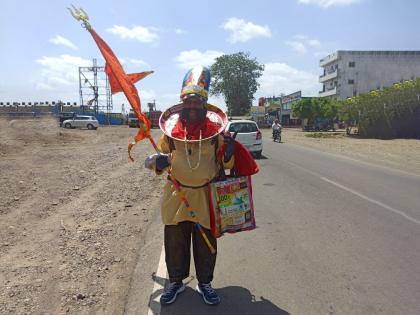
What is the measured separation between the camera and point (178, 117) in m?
4.15

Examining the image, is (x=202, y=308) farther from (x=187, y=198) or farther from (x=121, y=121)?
(x=121, y=121)

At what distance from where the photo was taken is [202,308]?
3902 mm

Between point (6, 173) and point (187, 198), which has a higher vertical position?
point (187, 198)

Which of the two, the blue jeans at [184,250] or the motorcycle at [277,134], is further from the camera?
the motorcycle at [277,134]

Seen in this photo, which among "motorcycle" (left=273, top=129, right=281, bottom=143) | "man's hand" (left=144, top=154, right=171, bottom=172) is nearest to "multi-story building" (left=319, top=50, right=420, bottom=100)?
"motorcycle" (left=273, top=129, right=281, bottom=143)

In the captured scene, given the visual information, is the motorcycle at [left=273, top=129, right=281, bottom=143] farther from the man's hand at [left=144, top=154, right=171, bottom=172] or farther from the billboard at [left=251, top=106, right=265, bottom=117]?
the billboard at [left=251, top=106, right=265, bottom=117]

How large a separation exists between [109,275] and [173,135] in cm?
186

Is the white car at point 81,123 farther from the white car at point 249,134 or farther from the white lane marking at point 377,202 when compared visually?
the white lane marking at point 377,202

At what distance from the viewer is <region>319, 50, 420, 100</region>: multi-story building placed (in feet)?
280

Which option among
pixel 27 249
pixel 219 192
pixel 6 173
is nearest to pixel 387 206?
pixel 219 192

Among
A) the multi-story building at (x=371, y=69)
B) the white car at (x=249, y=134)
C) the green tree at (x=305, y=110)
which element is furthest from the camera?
the multi-story building at (x=371, y=69)

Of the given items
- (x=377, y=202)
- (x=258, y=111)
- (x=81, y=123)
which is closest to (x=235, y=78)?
(x=258, y=111)

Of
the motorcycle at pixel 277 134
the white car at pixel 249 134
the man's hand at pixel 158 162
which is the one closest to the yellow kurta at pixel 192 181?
the man's hand at pixel 158 162

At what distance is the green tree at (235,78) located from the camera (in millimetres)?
92500
